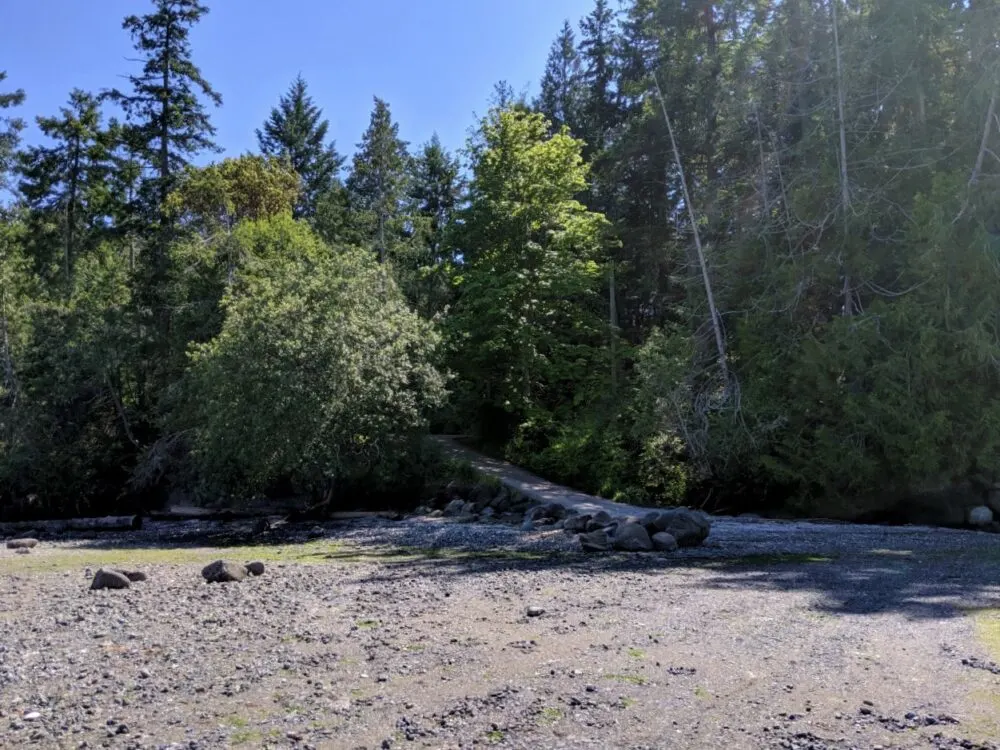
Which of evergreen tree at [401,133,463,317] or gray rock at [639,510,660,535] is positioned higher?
evergreen tree at [401,133,463,317]

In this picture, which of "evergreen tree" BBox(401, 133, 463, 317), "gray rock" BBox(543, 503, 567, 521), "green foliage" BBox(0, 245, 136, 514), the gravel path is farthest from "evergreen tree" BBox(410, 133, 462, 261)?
the gravel path

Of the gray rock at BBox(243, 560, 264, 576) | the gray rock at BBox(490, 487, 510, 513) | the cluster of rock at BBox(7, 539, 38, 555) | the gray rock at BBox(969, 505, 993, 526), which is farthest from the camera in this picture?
the gray rock at BBox(490, 487, 510, 513)

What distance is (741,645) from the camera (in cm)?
673

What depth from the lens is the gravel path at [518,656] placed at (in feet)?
16.0

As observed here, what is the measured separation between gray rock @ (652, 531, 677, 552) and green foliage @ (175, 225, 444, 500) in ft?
28.5

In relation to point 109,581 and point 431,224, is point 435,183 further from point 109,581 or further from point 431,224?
point 109,581

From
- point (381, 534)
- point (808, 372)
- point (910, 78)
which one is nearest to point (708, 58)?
point (910, 78)

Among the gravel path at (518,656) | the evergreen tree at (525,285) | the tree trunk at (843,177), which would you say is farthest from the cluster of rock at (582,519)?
the tree trunk at (843,177)

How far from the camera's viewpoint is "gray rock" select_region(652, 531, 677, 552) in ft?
44.2

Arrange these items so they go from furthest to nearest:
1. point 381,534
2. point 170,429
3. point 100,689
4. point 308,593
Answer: point 170,429 → point 381,534 → point 308,593 → point 100,689

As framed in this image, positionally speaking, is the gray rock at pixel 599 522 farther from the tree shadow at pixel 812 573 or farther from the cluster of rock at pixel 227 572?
the cluster of rock at pixel 227 572

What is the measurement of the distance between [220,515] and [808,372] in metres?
16.8

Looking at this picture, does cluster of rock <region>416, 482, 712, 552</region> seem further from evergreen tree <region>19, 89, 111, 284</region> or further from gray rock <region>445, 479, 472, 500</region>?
evergreen tree <region>19, 89, 111, 284</region>

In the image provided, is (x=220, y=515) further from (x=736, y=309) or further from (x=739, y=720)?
(x=739, y=720)
